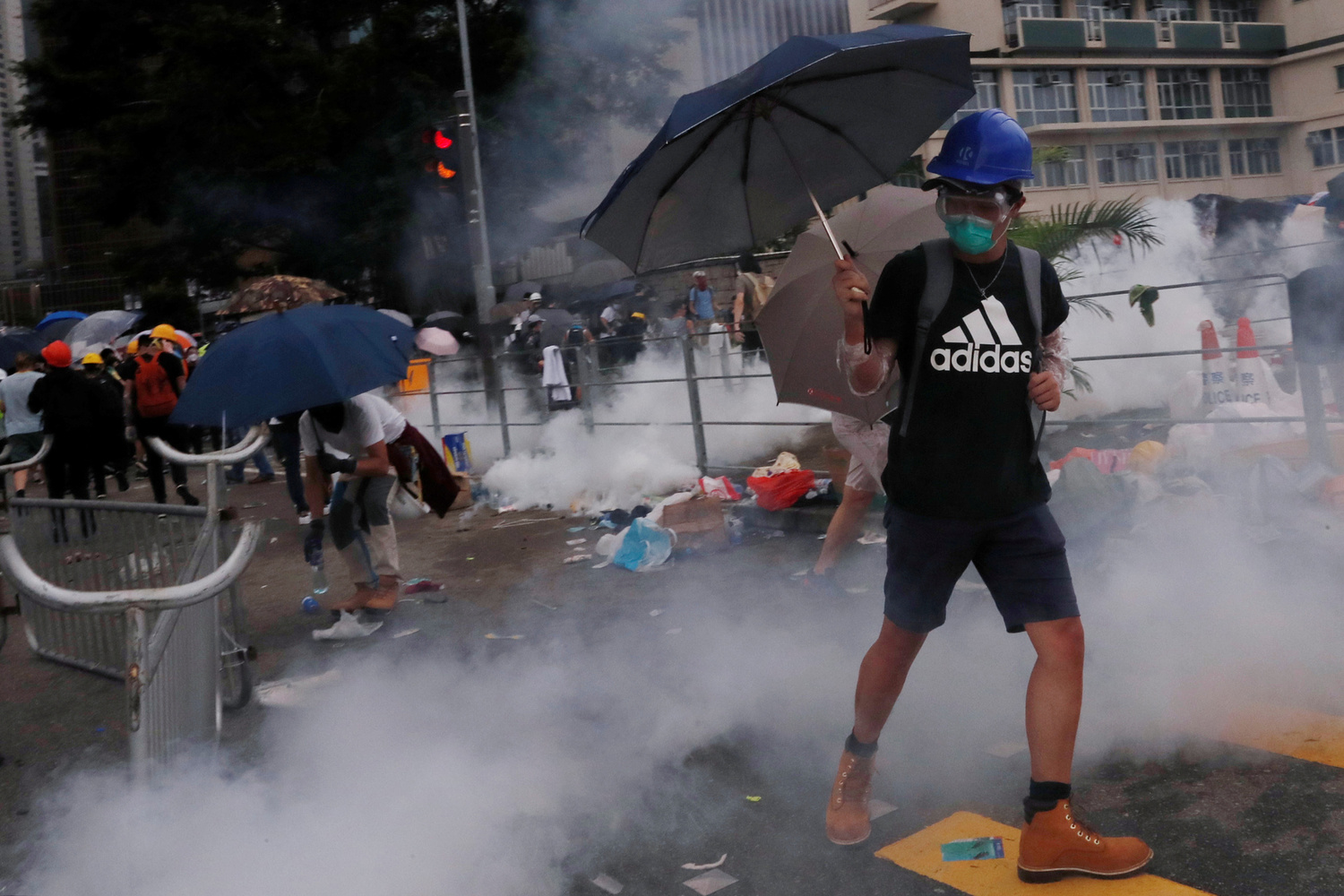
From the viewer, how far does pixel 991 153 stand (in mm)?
2531

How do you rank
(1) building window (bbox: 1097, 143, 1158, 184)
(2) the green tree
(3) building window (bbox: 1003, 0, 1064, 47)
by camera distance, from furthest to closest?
(1) building window (bbox: 1097, 143, 1158, 184) < (3) building window (bbox: 1003, 0, 1064, 47) < (2) the green tree

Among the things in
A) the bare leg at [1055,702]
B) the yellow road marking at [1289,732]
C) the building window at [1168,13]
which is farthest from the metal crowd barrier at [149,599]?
the building window at [1168,13]

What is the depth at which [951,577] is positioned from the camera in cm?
275

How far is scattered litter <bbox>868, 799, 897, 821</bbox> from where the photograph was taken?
10.0ft

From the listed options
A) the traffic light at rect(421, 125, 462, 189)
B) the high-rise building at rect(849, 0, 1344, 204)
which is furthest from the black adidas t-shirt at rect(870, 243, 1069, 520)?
the high-rise building at rect(849, 0, 1344, 204)

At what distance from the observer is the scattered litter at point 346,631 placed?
5742 millimetres

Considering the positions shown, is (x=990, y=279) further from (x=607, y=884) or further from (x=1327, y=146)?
(x=1327, y=146)

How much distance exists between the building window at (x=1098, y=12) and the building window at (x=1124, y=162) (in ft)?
14.1

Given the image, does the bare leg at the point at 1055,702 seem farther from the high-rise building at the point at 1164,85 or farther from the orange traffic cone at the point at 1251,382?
the high-rise building at the point at 1164,85

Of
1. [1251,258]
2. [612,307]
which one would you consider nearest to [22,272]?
[612,307]

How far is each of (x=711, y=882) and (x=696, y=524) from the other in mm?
4007

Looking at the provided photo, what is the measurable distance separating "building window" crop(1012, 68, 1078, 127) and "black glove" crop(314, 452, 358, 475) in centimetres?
4200

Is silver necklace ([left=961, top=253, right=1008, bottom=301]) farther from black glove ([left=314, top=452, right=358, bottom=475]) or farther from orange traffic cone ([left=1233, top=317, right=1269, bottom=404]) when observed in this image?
black glove ([left=314, top=452, right=358, bottom=475])

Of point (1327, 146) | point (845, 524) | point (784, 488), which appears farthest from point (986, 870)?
point (1327, 146)
